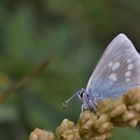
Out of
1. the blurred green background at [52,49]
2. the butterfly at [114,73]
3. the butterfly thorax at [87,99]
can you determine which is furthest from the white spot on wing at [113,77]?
the blurred green background at [52,49]

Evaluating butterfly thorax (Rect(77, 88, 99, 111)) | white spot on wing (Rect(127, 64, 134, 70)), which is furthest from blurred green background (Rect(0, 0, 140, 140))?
white spot on wing (Rect(127, 64, 134, 70))

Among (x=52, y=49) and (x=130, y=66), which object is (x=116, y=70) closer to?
(x=130, y=66)

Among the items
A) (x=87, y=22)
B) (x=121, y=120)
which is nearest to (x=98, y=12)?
(x=87, y=22)

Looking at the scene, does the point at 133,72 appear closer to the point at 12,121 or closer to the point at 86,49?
the point at 12,121

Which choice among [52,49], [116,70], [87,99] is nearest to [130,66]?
[116,70]

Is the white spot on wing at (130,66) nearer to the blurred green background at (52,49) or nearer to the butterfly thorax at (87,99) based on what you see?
the butterfly thorax at (87,99)

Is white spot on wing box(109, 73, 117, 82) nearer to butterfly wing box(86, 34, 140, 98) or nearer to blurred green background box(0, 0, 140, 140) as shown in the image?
butterfly wing box(86, 34, 140, 98)
